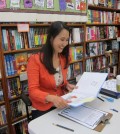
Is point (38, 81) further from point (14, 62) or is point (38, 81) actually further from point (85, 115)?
point (14, 62)

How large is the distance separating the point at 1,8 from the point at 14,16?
152mm

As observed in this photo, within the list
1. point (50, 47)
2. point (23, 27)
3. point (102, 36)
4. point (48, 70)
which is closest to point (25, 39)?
point (23, 27)

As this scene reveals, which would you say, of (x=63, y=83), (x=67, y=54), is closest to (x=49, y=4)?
(x=67, y=54)

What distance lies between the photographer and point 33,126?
97 centimetres

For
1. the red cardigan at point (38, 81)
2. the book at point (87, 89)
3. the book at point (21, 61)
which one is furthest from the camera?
the book at point (21, 61)

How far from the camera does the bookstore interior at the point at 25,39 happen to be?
1.83m

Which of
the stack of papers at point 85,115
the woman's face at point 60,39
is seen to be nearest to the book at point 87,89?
the stack of papers at point 85,115

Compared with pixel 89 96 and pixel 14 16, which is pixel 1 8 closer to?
pixel 14 16

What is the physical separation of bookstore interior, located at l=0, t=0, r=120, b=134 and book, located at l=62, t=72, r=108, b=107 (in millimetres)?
894

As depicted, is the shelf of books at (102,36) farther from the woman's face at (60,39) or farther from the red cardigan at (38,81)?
the red cardigan at (38,81)

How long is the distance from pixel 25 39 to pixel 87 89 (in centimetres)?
110

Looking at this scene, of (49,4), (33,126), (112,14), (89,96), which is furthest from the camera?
(112,14)

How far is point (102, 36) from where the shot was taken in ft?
10.3

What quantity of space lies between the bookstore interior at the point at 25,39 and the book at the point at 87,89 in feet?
2.93
